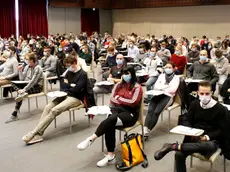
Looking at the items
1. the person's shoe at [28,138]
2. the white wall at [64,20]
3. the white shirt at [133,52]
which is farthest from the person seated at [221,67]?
the white wall at [64,20]

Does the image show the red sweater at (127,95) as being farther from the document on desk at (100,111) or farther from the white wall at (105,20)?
the white wall at (105,20)

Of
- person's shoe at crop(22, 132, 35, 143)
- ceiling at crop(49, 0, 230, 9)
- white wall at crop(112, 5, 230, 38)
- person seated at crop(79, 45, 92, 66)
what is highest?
ceiling at crop(49, 0, 230, 9)

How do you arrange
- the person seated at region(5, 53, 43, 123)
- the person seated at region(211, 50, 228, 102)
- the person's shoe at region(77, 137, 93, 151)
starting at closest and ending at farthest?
the person's shoe at region(77, 137, 93, 151) → the person seated at region(5, 53, 43, 123) → the person seated at region(211, 50, 228, 102)

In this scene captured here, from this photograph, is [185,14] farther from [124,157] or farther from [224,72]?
Answer: [124,157]

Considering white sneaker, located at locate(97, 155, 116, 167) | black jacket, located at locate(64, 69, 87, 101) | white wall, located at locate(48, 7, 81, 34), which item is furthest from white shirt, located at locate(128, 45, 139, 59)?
white wall, located at locate(48, 7, 81, 34)

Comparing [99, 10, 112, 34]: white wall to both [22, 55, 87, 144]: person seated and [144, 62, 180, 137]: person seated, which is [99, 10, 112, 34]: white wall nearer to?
[22, 55, 87, 144]: person seated

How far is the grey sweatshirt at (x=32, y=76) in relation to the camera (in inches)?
232

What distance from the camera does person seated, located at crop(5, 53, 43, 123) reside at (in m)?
5.85

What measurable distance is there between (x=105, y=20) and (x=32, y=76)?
57.6 feet

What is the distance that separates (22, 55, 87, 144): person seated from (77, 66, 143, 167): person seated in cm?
80

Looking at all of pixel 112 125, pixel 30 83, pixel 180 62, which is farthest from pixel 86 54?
pixel 112 125

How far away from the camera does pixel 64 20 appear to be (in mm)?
20703

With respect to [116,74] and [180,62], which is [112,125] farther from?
[180,62]

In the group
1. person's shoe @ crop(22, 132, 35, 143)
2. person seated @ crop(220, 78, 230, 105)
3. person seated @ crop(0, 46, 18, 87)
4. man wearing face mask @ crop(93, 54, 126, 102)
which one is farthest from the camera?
person seated @ crop(0, 46, 18, 87)
